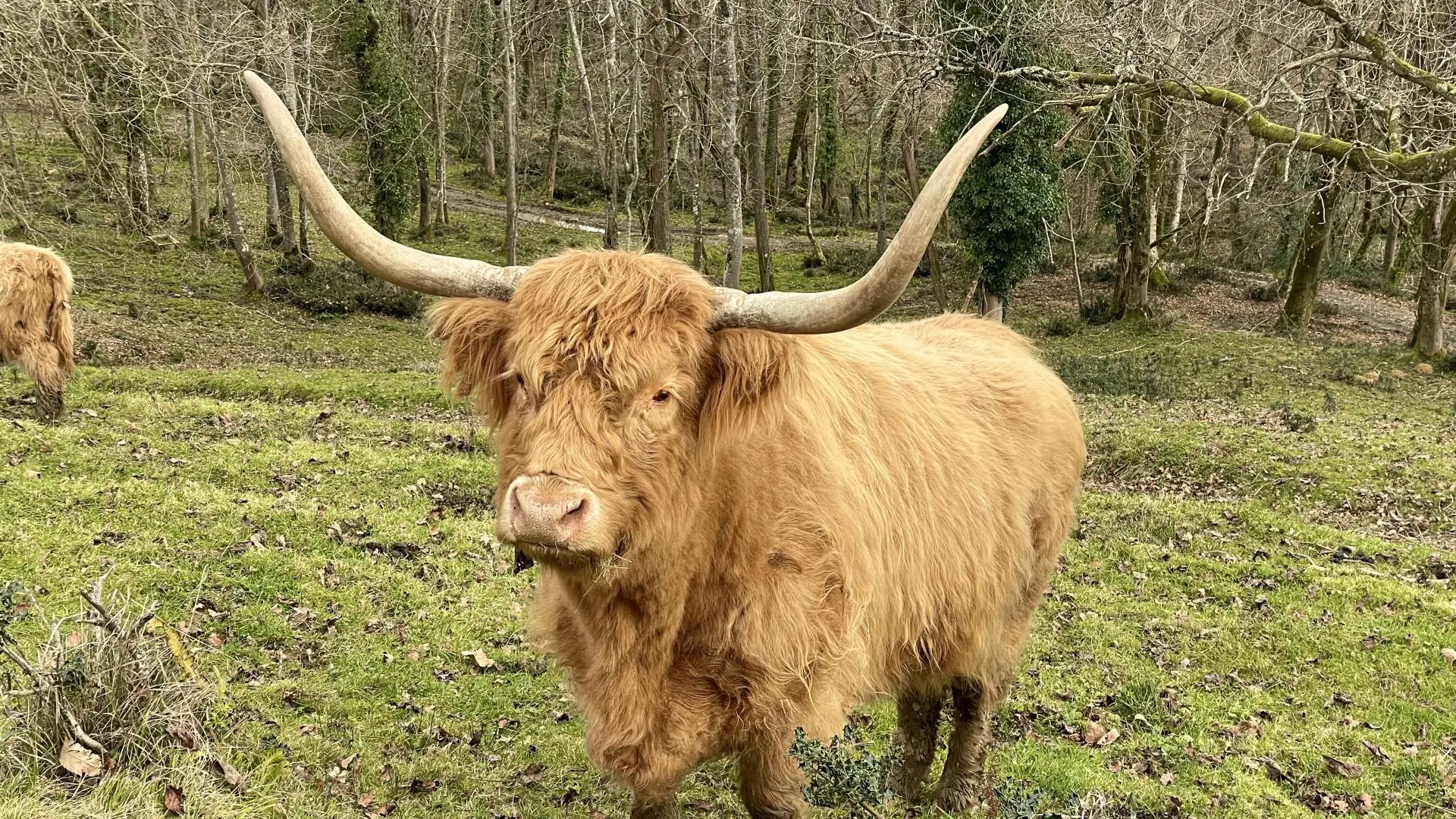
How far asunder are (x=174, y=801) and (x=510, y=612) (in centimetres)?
352

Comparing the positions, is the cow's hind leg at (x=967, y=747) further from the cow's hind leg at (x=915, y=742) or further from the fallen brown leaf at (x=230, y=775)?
the fallen brown leaf at (x=230, y=775)

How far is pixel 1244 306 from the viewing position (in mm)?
26891

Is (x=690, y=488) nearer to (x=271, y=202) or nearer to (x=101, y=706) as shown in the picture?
(x=101, y=706)

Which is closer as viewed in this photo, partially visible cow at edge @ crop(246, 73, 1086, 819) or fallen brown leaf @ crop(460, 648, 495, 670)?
partially visible cow at edge @ crop(246, 73, 1086, 819)

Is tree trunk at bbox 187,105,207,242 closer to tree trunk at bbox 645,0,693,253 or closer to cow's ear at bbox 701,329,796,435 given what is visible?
tree trunk at bbox 645,0,693,253

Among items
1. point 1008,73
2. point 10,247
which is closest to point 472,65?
point 10,247

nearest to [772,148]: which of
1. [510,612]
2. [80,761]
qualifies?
[510,612]

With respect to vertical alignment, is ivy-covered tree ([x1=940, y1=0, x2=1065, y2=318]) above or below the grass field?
above

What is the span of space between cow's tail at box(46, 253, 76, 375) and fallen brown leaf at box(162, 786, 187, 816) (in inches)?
375

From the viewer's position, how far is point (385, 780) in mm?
4570

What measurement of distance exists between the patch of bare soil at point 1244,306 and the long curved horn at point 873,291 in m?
22.4

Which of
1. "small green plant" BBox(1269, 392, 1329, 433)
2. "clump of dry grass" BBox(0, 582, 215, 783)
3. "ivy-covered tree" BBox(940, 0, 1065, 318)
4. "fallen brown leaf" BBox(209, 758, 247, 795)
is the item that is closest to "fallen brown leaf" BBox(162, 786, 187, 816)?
"clump of dry grass" BBox(0, 582, 215, 783)

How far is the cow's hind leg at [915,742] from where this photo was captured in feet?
16.6

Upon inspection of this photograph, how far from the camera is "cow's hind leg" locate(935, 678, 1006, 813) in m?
4.92
